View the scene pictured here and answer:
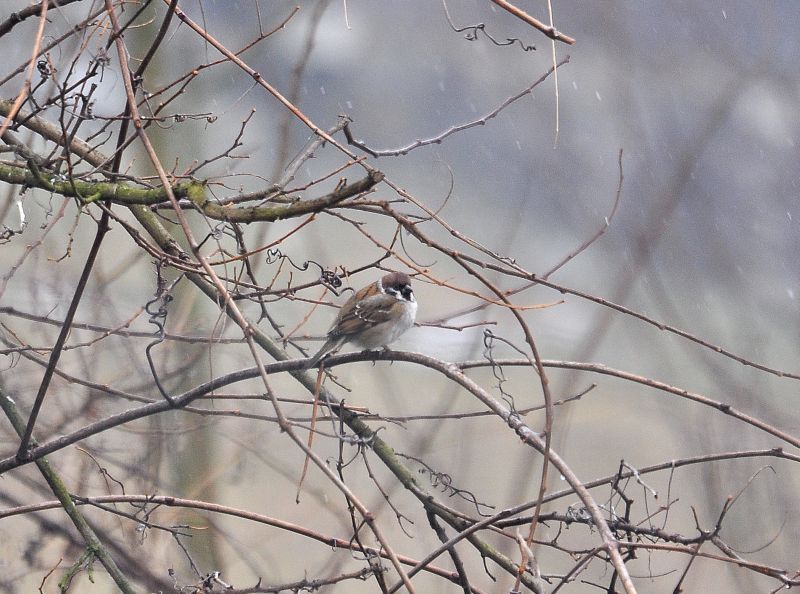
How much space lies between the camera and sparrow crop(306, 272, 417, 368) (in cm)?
344

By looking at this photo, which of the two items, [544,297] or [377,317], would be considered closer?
[377,317]

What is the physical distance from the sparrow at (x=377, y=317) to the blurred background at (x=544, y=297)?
29cm

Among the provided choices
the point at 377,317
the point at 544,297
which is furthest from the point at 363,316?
the point at 544,297

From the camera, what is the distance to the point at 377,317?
3.49m

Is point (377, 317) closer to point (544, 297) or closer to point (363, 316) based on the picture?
point (363, 316)

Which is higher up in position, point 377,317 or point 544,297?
point 544,297

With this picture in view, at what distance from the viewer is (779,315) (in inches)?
150

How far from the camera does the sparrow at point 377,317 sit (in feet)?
11.3

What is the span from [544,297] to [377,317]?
13.8 ft

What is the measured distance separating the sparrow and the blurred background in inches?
11.2

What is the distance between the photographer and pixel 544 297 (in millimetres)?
7480

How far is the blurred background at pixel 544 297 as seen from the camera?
339 centimetres

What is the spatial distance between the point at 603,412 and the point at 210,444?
2576 millimetres

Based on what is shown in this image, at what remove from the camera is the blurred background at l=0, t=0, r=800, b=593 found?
11.1ft
